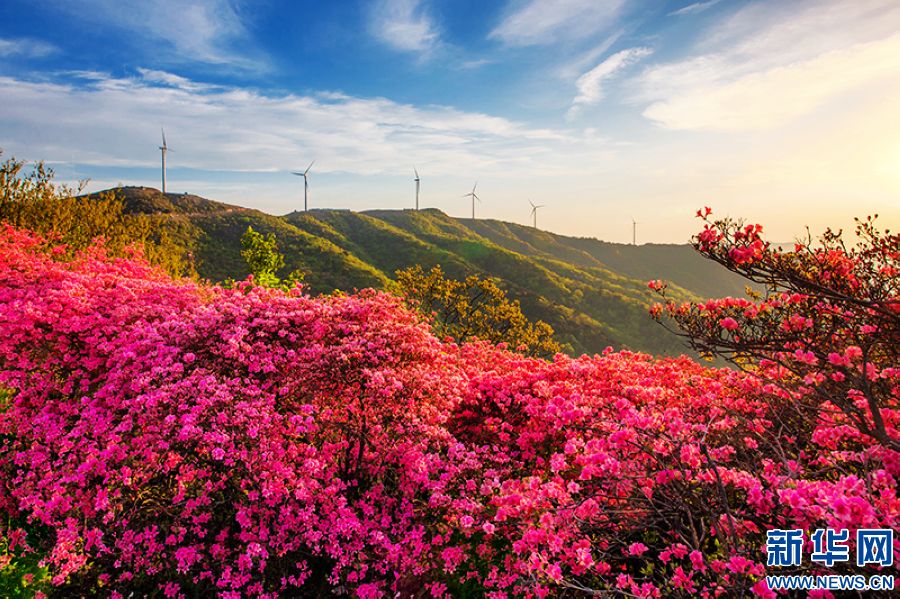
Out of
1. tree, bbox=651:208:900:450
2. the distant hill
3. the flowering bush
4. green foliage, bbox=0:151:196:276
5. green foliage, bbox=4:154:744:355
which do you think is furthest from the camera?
the distant hill

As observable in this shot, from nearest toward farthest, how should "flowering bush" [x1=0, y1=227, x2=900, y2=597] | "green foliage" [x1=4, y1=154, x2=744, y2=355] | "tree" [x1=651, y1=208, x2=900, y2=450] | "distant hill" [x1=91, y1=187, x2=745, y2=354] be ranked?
"tree" [x1=651, y1=208, x2=900, y2=450], "flowering bush" [x1=0, y1=227, x2=900, y2=597], "green foliage" [x1=4, y1=154, x2=744, y2=355], "distant hill" [x1=91, y1=187, x2=745, y2=354]

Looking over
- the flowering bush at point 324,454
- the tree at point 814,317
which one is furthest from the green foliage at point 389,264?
the tree at point 814,317

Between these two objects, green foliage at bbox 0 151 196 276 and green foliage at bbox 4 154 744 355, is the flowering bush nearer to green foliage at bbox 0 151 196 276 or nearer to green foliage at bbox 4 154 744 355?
green foliage at bbox 0 151 196 276

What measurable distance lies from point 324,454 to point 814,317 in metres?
9.59

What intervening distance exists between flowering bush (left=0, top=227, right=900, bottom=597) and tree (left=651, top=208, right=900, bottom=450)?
2.52 ft

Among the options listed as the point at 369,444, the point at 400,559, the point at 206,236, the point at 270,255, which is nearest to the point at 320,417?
the point at 369,444

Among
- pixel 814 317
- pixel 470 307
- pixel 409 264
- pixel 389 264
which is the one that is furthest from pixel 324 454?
pixel 389 264

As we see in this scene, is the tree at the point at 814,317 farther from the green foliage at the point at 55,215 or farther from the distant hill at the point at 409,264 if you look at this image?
the distant hill at the point at 409,264

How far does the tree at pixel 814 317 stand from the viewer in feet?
22.3

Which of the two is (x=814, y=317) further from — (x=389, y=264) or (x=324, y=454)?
(x=389, y=264)

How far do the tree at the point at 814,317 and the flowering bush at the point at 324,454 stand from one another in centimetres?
77

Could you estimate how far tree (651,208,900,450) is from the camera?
680 centimetres

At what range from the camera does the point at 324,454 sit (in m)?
10.0

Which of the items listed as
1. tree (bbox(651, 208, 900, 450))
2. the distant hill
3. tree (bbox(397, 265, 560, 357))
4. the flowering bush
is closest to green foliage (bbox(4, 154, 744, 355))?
the distant hill
